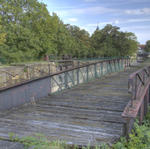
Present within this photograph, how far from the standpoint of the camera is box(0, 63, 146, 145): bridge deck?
12.9 feet

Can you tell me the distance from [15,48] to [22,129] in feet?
56.3

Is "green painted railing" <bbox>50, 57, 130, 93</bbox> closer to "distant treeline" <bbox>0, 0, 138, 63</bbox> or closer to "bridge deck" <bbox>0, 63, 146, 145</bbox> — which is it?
"bridge deck" <bbox>0, 63, 146, 145</bbox>

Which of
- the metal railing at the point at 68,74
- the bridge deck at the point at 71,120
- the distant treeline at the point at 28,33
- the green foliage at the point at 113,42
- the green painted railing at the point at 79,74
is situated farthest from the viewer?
the green foliage at the point at 113,42

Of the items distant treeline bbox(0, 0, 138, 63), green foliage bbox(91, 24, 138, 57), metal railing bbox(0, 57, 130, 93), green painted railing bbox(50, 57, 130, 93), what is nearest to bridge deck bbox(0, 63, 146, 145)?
green painted railing bbox(50, 57, 130, 93)

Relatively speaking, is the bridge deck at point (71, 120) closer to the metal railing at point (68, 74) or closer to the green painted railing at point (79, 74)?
the green painted railing at point (79, 74)

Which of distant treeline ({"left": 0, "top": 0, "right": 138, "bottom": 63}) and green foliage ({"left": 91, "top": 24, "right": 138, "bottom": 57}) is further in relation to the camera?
green foliage ({"left": 91, "top": 24, "right": 138, "bottom": 57})

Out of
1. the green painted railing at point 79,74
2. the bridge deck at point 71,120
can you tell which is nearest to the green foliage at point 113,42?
the green painted railing at point 79,74

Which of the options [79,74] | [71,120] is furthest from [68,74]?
[71,120]

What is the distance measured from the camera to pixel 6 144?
3439mm

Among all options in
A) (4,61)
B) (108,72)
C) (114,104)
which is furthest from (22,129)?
(4,61)

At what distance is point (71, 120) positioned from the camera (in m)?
→ 4.93

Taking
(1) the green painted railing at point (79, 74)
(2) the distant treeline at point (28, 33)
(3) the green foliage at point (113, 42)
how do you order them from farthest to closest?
(3) the green foliage at point (113, 42), (2) the distant treeline at point (28, 33), (1) the green painted railing at point (79, 74)

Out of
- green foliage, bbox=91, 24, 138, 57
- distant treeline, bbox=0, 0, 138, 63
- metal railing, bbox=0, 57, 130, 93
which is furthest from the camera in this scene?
green foliage, bbox=91, 24, 138, 57

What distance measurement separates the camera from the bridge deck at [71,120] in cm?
394
